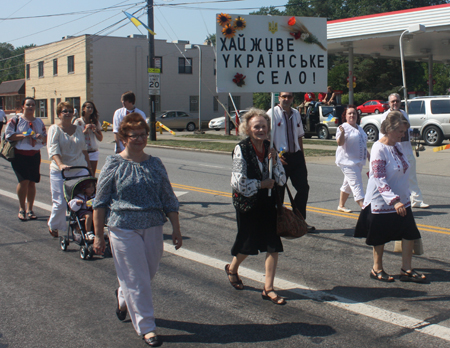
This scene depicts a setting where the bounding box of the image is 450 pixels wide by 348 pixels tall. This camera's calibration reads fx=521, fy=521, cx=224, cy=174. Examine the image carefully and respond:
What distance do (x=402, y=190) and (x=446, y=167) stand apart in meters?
10.5

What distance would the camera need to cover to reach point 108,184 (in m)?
3.82

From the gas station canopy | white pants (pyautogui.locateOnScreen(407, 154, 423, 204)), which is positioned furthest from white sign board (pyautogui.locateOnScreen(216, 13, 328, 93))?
the gas station canopy

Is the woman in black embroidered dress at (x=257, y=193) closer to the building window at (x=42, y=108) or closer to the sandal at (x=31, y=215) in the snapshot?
the sandal at (x=31, y=215)

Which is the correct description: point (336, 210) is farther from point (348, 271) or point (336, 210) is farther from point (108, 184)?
point (108, 184)

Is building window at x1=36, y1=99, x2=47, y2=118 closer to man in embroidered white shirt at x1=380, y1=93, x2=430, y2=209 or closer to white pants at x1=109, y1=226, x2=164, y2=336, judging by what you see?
man in embroidered white shirt at x1=380, y1=93, x2=430, y2=209

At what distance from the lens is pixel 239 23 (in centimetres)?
546

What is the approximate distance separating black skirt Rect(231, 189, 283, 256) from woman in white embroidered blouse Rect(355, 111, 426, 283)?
106 cm

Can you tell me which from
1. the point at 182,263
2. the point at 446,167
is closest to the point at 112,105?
the point at 446,167

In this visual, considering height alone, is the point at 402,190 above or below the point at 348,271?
above

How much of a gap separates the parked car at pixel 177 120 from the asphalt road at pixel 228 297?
30732mm

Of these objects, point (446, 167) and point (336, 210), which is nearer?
point (336, 210)

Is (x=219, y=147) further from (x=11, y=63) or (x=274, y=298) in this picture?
(x=11, y=63)

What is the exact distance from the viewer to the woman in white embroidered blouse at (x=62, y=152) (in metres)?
6.55

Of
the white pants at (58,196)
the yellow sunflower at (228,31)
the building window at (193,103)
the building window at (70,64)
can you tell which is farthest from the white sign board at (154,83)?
the building window at (70,64)
